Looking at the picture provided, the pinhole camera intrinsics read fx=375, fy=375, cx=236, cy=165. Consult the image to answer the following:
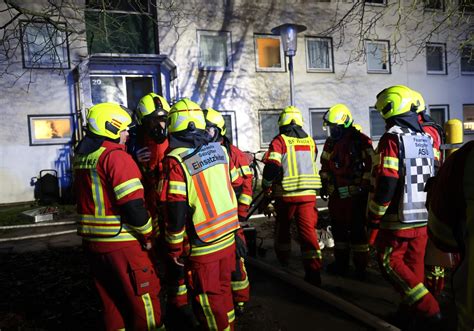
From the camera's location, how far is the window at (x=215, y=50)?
46.1ft

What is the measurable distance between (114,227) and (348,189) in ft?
9.73

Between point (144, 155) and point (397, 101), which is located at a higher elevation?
point (397, 101)

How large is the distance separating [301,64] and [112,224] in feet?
44.0

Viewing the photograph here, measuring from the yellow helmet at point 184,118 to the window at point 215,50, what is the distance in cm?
1127

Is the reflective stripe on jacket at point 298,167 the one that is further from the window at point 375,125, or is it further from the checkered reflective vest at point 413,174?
the window at point 375,125

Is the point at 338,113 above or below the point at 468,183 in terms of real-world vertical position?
above

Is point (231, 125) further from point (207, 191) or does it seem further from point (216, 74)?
point (207, 191)

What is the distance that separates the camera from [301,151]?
4809mm

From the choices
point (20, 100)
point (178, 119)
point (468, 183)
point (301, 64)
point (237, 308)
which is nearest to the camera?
point (468, 183)

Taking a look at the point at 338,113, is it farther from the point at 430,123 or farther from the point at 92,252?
the point at 92,252

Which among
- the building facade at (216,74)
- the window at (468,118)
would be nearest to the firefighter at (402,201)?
the building facade at (216,74)

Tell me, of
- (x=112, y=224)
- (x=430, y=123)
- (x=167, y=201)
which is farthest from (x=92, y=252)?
(x=430, y=123)

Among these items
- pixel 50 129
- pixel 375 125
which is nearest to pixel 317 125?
pixel 375 125

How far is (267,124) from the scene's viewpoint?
48.9 feet
